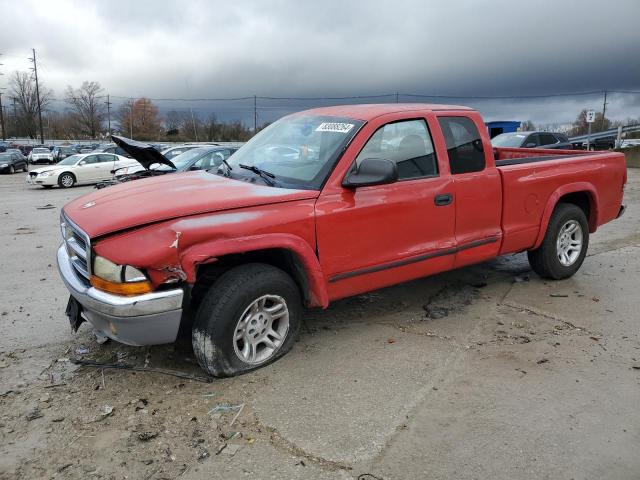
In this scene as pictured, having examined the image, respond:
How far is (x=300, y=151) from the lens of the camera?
4043mm

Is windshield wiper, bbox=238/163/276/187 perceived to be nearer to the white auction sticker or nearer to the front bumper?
the white auction sticker

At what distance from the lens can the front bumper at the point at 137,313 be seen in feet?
9.89

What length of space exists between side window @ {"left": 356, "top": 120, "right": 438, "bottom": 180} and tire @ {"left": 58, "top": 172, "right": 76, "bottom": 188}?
19.4 metres

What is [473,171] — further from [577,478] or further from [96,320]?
[96,320]

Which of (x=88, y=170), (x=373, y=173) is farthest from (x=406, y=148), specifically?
(x=88, y=170)

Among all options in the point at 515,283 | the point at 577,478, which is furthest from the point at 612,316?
the point at 577,478

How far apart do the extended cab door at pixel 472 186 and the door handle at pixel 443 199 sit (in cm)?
6

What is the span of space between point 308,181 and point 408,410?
1.74 m

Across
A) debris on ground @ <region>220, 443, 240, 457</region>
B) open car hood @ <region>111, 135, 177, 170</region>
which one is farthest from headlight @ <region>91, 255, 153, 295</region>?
open car hood @ <region>111, 135, 177, 170</region>

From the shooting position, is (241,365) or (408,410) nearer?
(408,410)

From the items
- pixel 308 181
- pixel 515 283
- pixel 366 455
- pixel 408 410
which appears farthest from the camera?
pixel 515 283

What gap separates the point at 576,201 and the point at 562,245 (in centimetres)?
59

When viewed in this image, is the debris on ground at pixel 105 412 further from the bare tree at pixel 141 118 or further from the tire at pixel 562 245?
the bare tree at pixel 141 118

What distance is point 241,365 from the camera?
344 cm
